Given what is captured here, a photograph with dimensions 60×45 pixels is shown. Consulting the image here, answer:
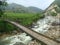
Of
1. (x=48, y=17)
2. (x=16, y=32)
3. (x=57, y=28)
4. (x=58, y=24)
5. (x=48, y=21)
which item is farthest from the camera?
(x=48, y=17)

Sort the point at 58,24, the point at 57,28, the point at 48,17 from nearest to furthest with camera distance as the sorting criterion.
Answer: the point at 57,28 < the point at 58,24 < the point at 48,17

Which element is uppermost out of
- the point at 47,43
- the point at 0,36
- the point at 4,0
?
the point at 4,0

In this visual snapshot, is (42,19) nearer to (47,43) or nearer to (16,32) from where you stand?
(16,32)

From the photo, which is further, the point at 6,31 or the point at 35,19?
the point at 35,19

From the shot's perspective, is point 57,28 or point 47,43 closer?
point 47,43

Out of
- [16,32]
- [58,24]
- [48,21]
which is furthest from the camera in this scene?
[48,21]

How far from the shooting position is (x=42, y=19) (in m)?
28.6

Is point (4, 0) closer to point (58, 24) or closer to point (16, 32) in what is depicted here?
point (16, 32)

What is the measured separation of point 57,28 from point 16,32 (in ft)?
18.7

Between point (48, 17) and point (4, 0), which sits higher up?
point (4, 0)

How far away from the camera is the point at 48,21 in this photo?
2666 centimetres

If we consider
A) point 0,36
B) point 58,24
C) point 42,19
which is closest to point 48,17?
point 42,19

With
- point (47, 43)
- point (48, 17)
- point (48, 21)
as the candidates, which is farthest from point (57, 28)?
point (47, 43)

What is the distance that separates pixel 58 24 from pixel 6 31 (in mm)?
6870
